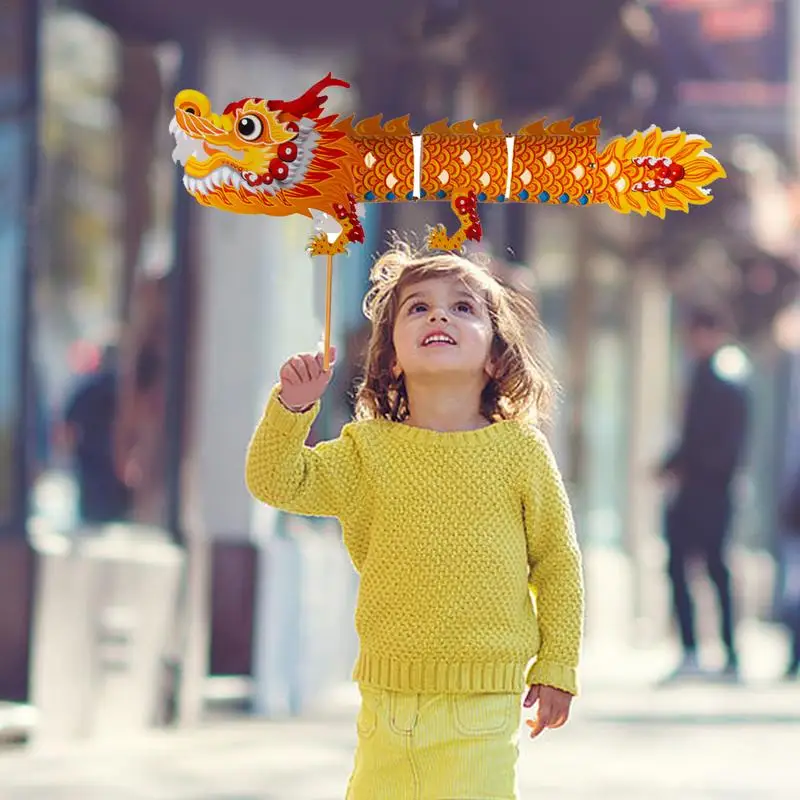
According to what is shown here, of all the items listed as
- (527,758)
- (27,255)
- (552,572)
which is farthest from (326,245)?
(527,758)

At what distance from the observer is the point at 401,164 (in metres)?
4.18

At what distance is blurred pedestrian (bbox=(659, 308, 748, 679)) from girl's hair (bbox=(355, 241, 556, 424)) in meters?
6.44

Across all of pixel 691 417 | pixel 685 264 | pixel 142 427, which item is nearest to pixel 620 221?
pixel 685 264

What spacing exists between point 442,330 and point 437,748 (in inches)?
30.2

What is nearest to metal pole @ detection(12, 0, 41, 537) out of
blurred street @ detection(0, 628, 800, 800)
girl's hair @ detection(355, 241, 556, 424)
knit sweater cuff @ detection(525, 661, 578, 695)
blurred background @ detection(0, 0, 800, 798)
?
blurred background @ detection(0, 0, 800, 798)

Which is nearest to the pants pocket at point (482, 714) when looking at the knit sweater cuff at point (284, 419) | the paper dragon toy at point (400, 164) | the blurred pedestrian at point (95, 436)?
the knit sweater cuff at point (284, 419)

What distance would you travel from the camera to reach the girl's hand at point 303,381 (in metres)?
4.11

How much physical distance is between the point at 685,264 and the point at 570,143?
39.5ft

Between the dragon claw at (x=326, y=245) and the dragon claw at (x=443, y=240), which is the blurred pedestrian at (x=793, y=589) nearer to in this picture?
the dragon claw at (x=443, y=240)

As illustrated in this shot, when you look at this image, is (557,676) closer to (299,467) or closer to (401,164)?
(299,467)

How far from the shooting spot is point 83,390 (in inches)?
427

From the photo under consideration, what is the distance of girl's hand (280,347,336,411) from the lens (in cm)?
411

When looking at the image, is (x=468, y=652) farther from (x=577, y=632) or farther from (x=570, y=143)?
(x=570, y=143)

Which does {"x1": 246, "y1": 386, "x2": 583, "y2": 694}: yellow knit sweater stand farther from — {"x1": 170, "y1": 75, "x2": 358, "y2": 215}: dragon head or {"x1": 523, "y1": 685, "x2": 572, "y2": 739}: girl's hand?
{"x1": 170, "y1": 75, "x2": 358, "y2": 215}: dragon head
